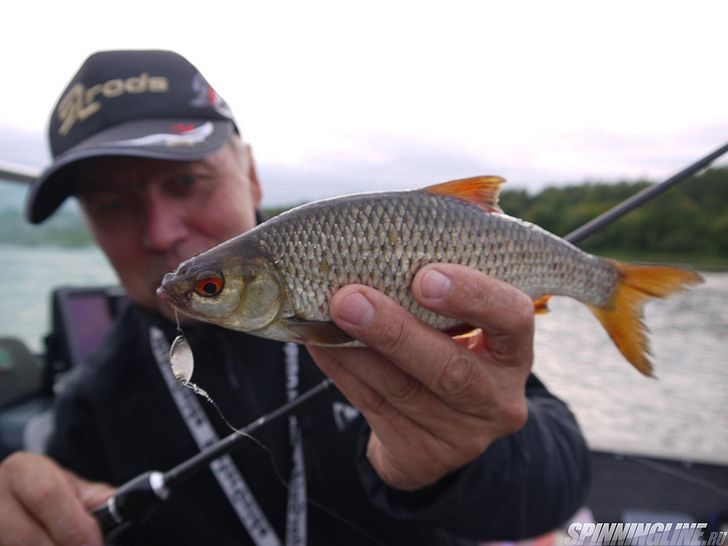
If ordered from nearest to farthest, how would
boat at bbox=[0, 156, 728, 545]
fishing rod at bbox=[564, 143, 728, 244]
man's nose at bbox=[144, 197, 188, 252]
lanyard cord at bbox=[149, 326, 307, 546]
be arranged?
man's nose at bbox=[144, 197, 188, 252], fishing rod at bbox=[564, 143, 728, 244], lanyard cord at bbox=[149, 326, 307, 546], boat at bbox=[0, 156, 728, 545]

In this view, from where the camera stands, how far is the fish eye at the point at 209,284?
106cm

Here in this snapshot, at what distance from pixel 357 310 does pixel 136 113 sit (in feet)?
4.02

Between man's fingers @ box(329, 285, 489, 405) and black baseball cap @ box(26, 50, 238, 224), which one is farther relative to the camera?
black baseball cap @ box(26, 50, 238, 224)

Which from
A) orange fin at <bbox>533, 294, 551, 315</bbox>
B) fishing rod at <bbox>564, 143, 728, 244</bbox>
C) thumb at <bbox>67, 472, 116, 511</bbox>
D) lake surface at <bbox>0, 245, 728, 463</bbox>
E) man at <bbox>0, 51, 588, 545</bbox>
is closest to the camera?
man at <bbox>0, 51, 588, 545</bbox>

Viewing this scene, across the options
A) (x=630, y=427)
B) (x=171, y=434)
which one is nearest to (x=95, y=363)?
(x=171, y=434)

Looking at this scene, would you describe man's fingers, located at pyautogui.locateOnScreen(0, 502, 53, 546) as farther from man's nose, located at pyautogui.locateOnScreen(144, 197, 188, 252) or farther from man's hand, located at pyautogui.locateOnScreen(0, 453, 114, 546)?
man's nose, located at pyautogui.locateOnScreen(144, 197, 188, 252)

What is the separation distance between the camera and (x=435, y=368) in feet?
3.73

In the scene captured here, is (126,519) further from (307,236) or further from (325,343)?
(307,236)

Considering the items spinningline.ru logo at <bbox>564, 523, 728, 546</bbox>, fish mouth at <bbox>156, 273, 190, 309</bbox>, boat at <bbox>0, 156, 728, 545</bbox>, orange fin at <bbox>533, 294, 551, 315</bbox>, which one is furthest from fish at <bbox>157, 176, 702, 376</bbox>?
boat at <bbox>0, 156, 728, 545</bbox>

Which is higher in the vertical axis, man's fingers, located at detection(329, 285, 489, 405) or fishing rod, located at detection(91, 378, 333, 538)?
man's fingers, located at detection(329, 285, 489, 405)

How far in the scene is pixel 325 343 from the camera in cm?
109

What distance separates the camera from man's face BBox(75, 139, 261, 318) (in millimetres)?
1560

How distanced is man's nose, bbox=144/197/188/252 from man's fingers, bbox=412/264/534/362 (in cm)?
79

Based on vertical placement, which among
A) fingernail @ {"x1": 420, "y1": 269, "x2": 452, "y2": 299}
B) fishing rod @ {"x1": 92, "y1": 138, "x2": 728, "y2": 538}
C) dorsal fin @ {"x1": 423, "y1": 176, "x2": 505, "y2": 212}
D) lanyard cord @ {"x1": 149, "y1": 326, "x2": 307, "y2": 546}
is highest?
dorsal fin @ {"x1": 423, "y1": 176, "x2": 505, "y2": 212}
